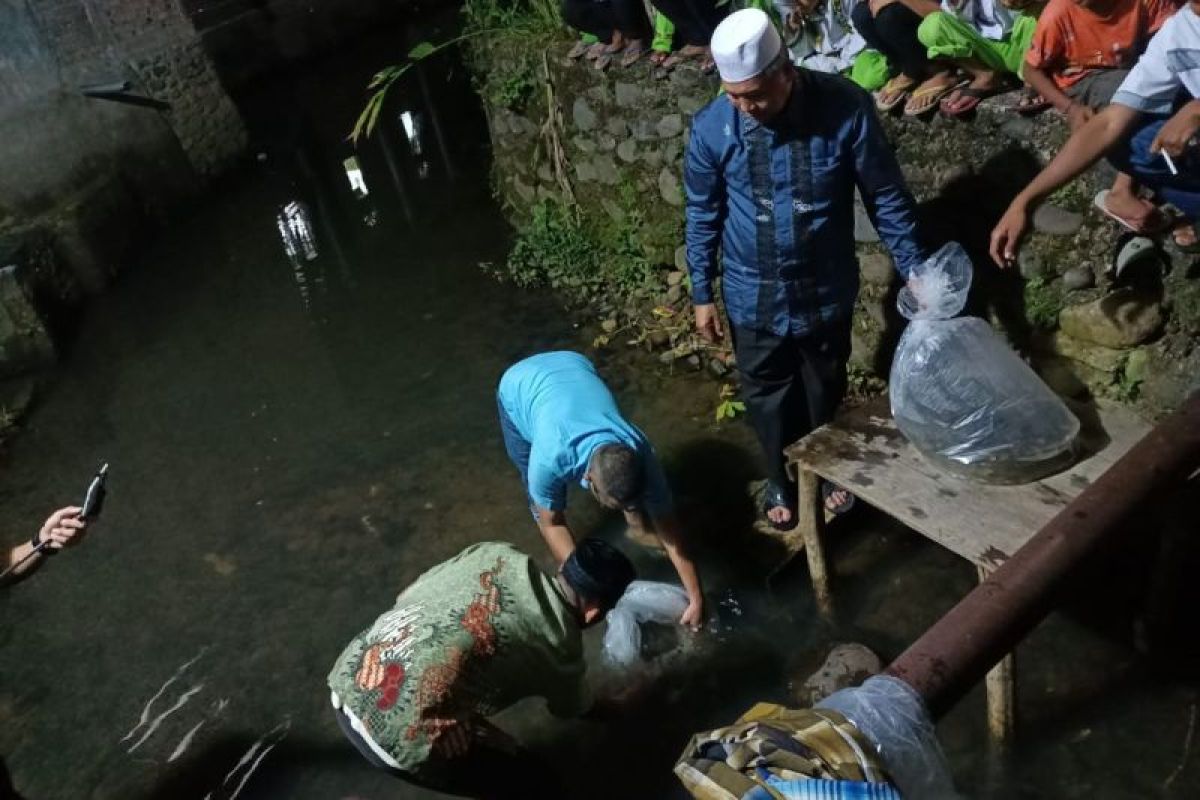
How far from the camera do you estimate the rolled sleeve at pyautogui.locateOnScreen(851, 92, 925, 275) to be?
3.17 m

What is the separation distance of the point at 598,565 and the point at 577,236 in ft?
13.1

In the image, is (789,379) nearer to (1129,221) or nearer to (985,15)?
(1129,221)

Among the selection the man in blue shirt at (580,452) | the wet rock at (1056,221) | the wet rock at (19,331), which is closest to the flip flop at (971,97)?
the wet rock at (1056,221)

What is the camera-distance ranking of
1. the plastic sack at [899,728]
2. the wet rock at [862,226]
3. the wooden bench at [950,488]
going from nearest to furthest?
the plastic sack at [899,728]
the wooden bench at [950,488]
the wet rock at [862,226]

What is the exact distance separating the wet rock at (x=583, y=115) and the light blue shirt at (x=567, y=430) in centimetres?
282

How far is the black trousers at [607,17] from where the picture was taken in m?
5.51

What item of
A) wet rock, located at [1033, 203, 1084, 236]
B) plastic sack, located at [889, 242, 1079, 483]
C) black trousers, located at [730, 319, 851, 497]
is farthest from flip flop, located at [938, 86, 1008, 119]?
black trousers, located at [730, 319, 851, 497]

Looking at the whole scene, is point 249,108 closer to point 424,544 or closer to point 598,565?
point 424,544

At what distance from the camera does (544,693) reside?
10.2 feet

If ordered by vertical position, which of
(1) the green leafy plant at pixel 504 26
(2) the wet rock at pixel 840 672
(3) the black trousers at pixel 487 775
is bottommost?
(2) the wet rock at pixel 840 672

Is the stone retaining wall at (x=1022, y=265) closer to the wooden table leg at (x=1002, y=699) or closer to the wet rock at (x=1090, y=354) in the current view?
the wet rock at (x=1090, y=354)

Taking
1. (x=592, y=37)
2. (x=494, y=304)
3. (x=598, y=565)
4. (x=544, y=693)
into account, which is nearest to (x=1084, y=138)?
(x=598, y=565)

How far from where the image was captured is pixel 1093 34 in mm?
3439

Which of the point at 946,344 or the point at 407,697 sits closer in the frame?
the point at 407,697
